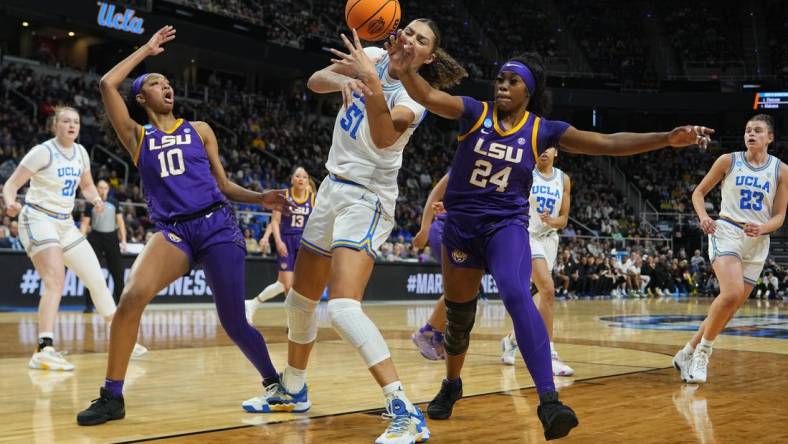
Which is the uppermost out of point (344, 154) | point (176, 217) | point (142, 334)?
point (344, 154)

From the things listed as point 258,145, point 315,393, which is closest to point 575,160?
point 258,145

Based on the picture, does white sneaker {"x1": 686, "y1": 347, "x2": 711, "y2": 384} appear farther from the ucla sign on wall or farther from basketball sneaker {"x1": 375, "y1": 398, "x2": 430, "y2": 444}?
the ucla sign on wall

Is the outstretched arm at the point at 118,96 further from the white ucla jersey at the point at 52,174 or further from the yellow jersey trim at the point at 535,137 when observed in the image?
the white ucla jersey at the point at 52,174

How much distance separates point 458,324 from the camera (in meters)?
4.84

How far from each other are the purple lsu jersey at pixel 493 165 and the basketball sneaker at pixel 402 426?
3.33ft

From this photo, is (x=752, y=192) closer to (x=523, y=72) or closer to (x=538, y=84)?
(x=538, y=84)

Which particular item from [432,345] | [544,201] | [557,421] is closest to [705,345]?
Answer: [544,201]

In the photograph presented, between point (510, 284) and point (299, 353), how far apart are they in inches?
56.3

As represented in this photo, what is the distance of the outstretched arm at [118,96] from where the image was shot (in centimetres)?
478

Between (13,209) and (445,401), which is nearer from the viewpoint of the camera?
(445,401)

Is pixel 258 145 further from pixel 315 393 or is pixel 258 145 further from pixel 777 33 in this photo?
pixel 777 33

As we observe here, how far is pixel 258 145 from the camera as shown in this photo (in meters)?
26.6

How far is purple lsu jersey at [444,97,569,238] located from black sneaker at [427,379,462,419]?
0.98 m

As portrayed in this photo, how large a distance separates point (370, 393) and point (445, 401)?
0.94 meters
